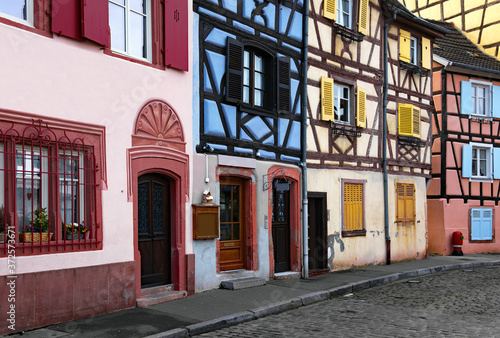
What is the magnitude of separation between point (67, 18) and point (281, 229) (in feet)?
22.8

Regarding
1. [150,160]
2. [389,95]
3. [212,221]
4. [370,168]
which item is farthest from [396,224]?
[150,160]

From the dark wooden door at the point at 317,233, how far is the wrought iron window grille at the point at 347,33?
172 inches

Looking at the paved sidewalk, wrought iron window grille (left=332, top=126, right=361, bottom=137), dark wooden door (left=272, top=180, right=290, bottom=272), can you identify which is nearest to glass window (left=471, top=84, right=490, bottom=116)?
wrought iron window grille (left=332, top=126, right=361, bottom=137)

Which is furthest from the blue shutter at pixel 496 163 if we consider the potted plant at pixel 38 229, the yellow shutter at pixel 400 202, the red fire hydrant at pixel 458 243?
the potted plant at pixel 38 229

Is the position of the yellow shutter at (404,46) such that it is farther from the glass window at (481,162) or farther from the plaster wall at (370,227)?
the glass window at (481,162)

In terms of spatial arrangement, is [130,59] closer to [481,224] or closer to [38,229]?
[38,229]

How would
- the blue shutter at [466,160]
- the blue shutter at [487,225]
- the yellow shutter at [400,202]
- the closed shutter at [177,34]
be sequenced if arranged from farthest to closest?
the blue shutter at [487,225] → the blue shutter at [466,160] → the yellow shutter at [400,202] → the closed shutter at [177,34]

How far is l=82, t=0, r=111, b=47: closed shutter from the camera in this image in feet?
25.7

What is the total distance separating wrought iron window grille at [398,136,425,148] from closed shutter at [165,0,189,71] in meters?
9.24

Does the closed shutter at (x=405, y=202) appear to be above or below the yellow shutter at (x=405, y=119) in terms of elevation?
below

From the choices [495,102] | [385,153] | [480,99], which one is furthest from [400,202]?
[495,102]

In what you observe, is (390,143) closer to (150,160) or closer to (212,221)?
(212,221)

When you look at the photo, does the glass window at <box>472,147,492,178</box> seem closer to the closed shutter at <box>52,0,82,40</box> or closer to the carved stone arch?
the carved stone arch

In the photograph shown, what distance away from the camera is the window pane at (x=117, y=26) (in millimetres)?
8609
